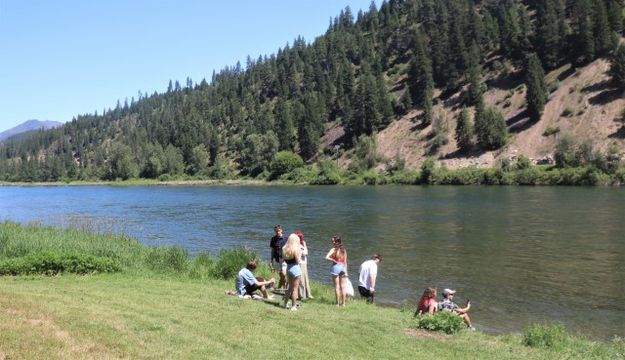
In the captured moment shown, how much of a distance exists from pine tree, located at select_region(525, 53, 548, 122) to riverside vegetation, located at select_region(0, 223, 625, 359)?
11886cm

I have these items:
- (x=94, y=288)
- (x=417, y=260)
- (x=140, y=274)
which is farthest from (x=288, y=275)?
(x=417, y=260)

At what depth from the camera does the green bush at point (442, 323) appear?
15.5 metres

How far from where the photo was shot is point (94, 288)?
725 inches

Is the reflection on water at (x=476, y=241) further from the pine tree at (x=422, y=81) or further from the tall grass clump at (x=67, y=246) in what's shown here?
the pine tree at (x=422, y=81)

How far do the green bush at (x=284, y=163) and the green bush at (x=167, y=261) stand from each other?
5358 inches

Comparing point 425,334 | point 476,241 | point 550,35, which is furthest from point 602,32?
point 425,334

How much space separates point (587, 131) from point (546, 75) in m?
36.0

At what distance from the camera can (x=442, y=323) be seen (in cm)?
1550

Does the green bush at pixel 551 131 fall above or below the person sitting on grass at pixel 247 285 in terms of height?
above

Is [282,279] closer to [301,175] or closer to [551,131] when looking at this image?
[551,131]

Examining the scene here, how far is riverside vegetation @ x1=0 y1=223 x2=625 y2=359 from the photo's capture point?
35.7 feet

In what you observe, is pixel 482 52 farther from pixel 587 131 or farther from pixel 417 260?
pixel 417 260

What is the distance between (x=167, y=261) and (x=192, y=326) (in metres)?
13.8

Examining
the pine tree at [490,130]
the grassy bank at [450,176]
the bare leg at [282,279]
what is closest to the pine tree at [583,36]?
the pine tree at [490,130]
